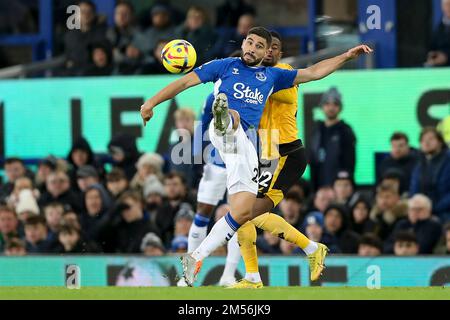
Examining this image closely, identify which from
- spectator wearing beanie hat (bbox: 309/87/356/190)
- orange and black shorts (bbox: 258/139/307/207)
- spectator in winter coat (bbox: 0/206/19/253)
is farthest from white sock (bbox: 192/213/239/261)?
spectator in winter coat (bbox: 0/206/19/253)

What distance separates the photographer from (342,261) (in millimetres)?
15539

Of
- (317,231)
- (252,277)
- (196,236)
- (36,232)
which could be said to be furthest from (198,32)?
(252,277)

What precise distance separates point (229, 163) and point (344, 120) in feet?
17.7

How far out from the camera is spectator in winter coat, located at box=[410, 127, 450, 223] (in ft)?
53.4

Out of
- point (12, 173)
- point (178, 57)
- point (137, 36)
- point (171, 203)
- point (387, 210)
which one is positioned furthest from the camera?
point (137, 36)

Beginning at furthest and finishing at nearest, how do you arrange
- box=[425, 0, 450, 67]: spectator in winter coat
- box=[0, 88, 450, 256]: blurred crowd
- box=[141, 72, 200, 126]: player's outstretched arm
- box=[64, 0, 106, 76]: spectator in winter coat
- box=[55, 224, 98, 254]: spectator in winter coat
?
box=[64, 0, 106, 76]: spectator in winter coat → box=[425, 0, 450, 67]: spectator in winter coat → box=[55, 224, 98, 254]: spectator in winter coat → box=[0, 88, 450, 256]: blurred crowd → box=[141, 72, 200, 126]: player's outstretched arm

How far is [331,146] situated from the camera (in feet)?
56.0

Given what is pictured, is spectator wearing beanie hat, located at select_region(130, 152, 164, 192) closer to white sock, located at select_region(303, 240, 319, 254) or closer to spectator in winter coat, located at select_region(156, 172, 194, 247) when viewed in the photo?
spectator in winter coat, located at select_region(156, 172, 194, 247)

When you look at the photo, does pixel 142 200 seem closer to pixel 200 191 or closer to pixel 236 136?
pixel 200 191

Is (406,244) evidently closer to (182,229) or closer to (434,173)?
(434,173)

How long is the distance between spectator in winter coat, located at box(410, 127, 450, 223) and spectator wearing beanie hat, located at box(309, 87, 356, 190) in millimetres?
981

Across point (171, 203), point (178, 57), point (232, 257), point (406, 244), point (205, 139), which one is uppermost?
point (178, 57)

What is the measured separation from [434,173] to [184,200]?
2.98 meters

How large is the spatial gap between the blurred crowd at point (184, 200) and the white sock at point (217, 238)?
4.00 m
